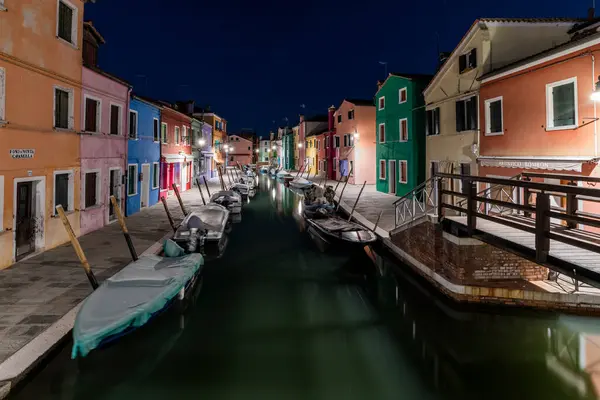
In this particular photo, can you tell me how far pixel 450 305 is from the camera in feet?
30.6

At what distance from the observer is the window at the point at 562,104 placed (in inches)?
425

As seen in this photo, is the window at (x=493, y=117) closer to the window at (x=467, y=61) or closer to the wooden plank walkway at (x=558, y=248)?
the window at (x=467, y=61)

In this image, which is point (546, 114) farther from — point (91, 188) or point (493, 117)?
point (91, 188)

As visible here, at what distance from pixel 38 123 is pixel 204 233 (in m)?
6.22

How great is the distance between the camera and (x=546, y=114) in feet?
38.6

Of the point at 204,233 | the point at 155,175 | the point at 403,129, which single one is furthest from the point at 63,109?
the point at 403,129

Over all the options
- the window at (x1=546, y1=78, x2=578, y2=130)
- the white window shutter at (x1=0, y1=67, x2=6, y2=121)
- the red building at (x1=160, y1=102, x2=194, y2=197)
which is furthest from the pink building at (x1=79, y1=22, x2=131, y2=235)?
the window at (x1=546, y1=78, x2=578, y2=130)

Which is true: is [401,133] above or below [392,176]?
above

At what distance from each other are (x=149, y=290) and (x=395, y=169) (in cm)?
2182

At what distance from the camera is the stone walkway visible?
648cm

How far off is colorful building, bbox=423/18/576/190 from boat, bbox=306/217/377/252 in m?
5.84

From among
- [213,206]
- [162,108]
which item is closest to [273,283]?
[213,206]

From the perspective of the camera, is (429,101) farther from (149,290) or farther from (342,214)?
(149,290)

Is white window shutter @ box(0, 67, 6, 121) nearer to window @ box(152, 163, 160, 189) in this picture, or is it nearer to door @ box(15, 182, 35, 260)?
door @ box(15, 182, 35, 260)
